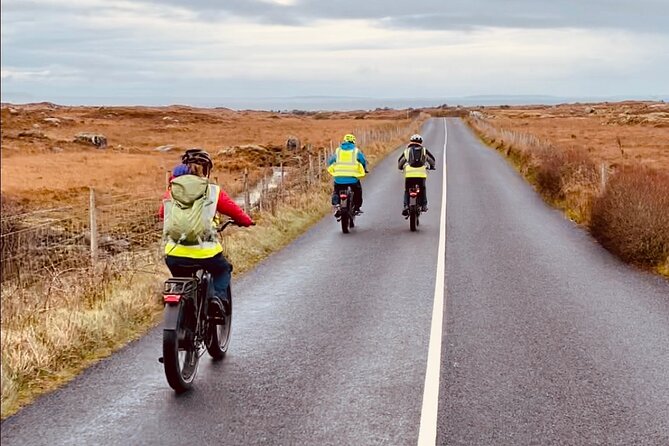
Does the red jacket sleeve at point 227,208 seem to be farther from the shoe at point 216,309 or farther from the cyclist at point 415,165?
the cyclist at point 415,165

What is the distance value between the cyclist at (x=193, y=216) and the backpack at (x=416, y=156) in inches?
367

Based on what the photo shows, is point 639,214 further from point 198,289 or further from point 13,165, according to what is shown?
point 13,165

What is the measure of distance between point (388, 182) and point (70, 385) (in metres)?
20.6

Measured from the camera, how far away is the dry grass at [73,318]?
6.33m

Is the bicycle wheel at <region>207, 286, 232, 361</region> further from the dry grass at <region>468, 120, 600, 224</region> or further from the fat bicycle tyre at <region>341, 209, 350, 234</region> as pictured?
the dry grass at <region>468, 120, 600, 224</region>

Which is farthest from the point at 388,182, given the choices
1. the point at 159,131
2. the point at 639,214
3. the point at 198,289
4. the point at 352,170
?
the point at 159,131

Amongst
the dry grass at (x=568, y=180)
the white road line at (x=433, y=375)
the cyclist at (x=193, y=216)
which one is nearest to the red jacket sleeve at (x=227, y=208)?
the cyclist at (x=193, y=216)

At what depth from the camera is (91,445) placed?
501 centimetres

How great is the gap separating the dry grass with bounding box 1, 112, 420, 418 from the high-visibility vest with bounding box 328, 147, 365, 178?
351 cm

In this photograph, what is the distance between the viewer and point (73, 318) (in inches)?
294

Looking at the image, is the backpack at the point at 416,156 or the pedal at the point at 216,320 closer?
the pedal at the point at 216,320

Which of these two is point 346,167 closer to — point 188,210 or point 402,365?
point 402,365

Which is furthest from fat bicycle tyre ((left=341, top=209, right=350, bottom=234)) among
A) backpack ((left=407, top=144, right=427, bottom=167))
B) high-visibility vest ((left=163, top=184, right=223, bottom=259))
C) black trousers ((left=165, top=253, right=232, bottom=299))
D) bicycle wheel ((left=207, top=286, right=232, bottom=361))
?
high-visibility vest ((left=163, top=184, right=223, bottom=259))

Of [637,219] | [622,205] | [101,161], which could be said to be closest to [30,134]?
[101,161]
